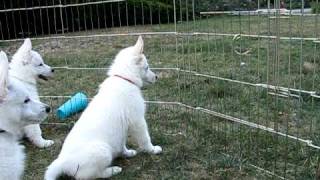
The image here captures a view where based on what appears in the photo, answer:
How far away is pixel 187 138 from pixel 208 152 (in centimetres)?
44

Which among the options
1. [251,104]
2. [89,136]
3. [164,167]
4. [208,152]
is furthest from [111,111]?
[251,104]

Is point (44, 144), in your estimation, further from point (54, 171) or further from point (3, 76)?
point (3, 76)

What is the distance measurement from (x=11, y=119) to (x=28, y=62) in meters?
2.05

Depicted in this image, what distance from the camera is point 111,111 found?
171 inches

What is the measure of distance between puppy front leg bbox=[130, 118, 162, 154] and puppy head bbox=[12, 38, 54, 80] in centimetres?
145

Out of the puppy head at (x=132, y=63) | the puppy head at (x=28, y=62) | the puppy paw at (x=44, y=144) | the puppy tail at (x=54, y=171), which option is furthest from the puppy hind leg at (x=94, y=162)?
the puppy head at (x=28, y=62)

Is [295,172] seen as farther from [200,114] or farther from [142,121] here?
[200,114]

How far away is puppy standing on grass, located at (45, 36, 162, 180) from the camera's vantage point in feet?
12.9

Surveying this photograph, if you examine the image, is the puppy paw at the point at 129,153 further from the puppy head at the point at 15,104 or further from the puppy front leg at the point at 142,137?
the puppy head at the point at 15,104

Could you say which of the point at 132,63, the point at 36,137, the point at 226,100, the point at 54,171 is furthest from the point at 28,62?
the point at 226,100

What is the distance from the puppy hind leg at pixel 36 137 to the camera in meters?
5.10

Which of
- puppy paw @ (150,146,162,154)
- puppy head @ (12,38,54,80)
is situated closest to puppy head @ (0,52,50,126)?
puppy paw @ (150,146,162,154)

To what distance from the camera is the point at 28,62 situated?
17.7 feet

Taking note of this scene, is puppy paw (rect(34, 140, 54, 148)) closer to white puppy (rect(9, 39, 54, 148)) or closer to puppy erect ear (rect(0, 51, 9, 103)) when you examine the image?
white puppy (rect(9, 39, 54, 148))
